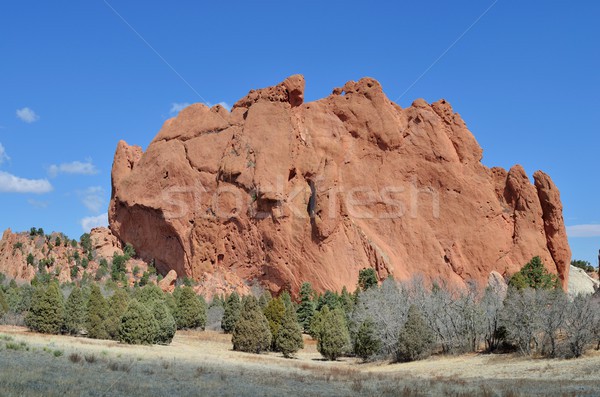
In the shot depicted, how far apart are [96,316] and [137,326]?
860 cm

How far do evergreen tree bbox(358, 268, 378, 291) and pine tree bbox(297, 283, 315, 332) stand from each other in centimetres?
796

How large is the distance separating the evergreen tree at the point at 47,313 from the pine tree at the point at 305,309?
31595 millimetres

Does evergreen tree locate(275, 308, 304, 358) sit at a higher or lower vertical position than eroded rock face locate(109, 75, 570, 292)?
lower

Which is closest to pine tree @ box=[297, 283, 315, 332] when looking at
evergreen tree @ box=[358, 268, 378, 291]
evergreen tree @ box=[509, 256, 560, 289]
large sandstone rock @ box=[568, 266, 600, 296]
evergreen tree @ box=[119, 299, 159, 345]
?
evergreen tree @ box=[358, 268, 378, 291]

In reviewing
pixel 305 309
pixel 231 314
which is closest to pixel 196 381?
pixel 231 314

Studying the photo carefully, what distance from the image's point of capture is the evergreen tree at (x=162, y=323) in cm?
4694

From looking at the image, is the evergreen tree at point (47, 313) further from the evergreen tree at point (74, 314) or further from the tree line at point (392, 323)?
the evergreen tree at point (74, 314)

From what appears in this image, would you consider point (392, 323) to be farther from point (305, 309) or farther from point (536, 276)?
point (536, 276)

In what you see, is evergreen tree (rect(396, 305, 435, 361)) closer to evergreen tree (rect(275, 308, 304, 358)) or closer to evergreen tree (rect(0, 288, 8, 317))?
evergreen tree (rect(275, 308, 304, 358))

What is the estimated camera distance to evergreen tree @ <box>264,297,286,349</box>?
53.8m

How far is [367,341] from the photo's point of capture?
49156 mm

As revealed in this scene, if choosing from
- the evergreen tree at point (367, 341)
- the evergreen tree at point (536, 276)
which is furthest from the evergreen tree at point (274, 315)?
the evergreen tree at point (536, 276)

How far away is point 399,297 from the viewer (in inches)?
2115

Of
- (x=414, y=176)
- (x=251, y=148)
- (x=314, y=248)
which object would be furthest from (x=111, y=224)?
(x=414, y=176)
